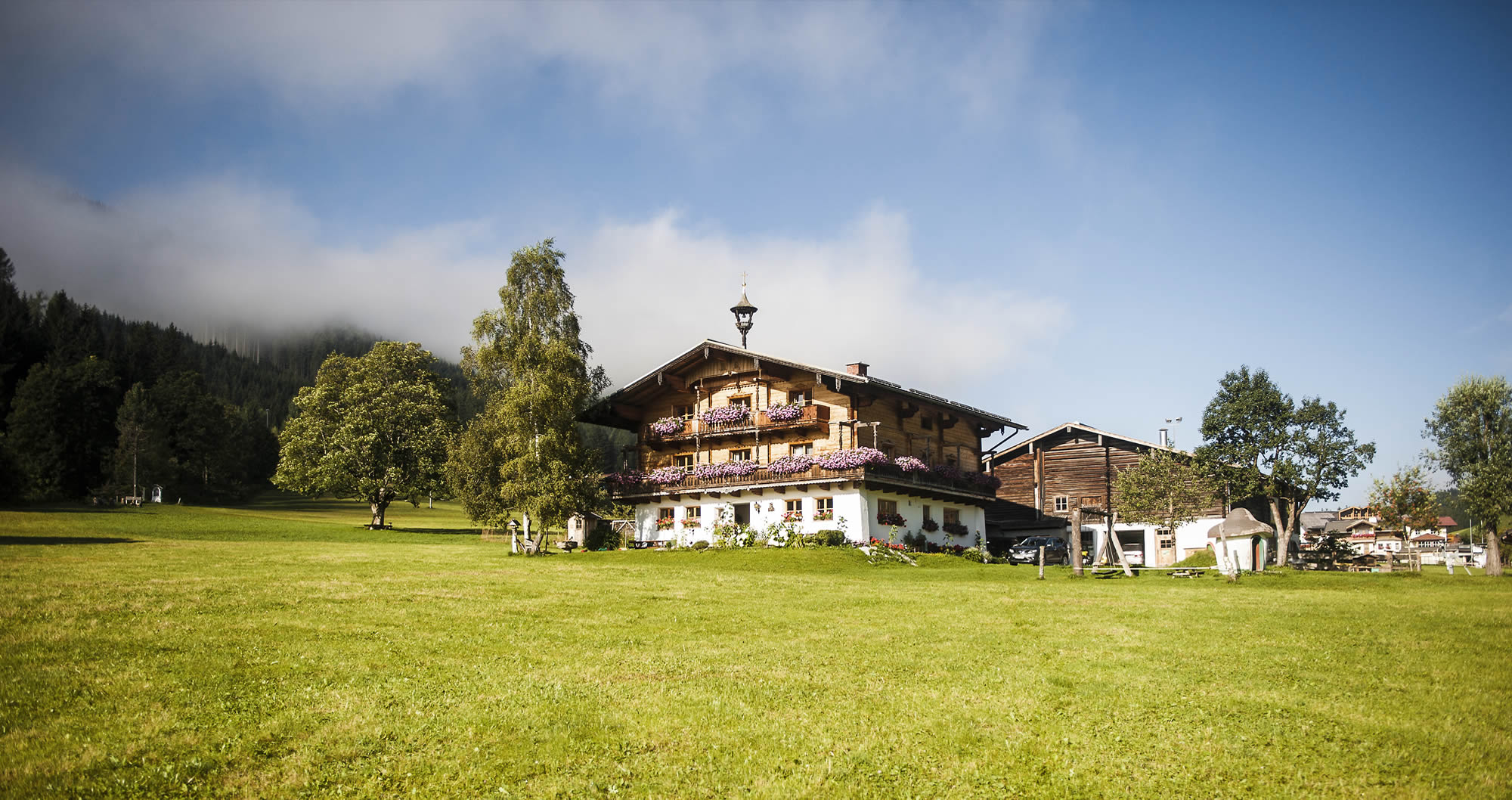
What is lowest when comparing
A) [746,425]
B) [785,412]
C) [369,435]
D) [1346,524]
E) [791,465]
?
[1346,524]

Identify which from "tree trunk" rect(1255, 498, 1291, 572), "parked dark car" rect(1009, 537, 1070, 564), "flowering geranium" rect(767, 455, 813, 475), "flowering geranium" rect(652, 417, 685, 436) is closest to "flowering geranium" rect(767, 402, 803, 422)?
"flowering geranium" rect(767, 455, 813, 475)

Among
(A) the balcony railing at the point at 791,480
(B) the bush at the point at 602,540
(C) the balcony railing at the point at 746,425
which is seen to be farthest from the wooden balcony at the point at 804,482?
(C) the balcony railing at the point at 746,425

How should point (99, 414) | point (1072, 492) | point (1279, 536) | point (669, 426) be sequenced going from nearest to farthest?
1. point (669, 426)
2. point (1279, 536)
3. point (1072, 492)
4. point (99, 414)

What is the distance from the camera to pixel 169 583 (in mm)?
19078

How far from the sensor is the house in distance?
41.6 metres

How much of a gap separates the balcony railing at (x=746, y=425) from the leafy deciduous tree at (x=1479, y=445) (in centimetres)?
3257

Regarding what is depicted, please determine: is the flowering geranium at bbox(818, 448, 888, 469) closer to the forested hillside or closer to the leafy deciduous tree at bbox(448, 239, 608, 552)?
the leafy deciduous tree at bbox(448, 239, 608, 552)

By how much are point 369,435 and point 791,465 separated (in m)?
34.8

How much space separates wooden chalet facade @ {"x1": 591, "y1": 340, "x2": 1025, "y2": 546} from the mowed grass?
803 inches

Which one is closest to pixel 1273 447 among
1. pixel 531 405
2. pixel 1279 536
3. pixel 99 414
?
pixel 1279 536

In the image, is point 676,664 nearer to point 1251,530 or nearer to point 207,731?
point 207,731

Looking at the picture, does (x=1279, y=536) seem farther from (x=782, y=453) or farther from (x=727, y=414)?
(x=727, y=414)

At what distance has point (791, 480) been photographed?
41938 mm

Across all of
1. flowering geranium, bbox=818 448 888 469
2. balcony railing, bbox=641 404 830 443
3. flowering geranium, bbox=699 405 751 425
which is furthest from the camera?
flowering geranium, bbox=699 405 751 425
